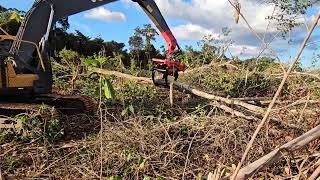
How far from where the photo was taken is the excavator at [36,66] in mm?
7031

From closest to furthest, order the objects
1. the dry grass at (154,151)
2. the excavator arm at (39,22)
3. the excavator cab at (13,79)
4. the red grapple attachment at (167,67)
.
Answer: the dry grass at (154,151) < the excavator cab at (13,79) < the excavator arm at (39,22) < the red grapple attachment at (167,67)

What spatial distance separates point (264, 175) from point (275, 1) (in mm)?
2284

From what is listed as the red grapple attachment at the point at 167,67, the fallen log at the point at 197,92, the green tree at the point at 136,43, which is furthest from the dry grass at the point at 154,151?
the green tree at the point at 136,43

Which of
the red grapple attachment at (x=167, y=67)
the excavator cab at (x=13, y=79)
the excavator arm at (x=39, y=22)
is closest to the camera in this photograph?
the excavator cab at (x=13, y=79)

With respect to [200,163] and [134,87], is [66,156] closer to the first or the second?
[200,163]

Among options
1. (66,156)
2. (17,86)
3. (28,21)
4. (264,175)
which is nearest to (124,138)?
(66,156)

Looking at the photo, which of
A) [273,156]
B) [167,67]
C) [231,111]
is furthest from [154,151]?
[273,156]

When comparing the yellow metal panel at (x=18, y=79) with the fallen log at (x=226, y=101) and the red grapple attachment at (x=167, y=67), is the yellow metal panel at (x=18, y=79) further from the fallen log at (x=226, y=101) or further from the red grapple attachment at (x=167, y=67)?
the red grapple attachment at (x=167, y=67)

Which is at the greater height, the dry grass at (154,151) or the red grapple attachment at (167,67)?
the red grapple attachment at (167,67)

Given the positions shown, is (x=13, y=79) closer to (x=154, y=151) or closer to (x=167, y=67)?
(x=167, y=67)

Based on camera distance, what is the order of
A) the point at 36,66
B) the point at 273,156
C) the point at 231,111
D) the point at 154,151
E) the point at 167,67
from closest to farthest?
the point at 273,156 → the point at 154,151 → the point at 231,111 → the point at 36,66 → the point at 167,67

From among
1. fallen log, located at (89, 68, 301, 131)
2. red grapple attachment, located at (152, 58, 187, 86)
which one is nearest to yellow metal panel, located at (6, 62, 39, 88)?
fallen log, located at (89, 68, 301, 131)

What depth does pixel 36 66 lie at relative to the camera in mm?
7508

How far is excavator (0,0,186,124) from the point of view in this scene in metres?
7.03
